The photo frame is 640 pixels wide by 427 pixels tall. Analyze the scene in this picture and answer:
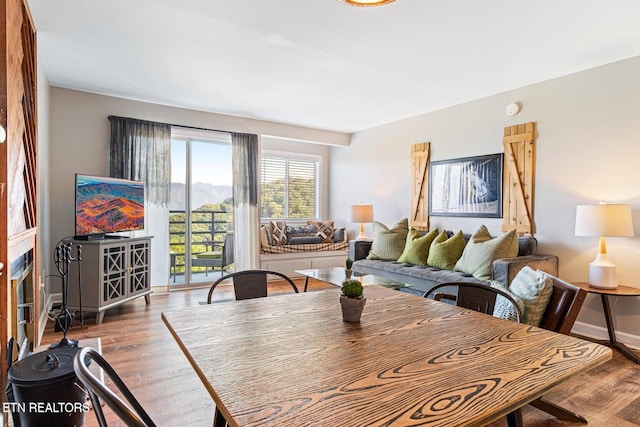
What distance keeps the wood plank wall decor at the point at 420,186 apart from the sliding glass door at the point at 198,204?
2.74 meters

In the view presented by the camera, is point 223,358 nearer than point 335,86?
Yes

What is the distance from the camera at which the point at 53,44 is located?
10.3ft

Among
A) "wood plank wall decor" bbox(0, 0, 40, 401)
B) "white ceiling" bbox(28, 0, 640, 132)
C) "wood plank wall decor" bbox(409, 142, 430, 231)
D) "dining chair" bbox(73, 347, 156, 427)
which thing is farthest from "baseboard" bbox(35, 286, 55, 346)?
"wood plank wall decor" bbox(409, 142, 430, 231)

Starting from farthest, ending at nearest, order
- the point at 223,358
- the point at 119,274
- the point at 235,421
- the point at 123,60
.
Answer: the point at 119,274, the point at 123,60, the point at 223,358, the point at 235,421

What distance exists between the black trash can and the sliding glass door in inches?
131

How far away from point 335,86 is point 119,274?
312cm

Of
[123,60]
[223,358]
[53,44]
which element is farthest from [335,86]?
[223,358]

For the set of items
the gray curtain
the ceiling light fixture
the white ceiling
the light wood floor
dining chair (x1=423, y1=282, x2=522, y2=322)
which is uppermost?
the white ceiling

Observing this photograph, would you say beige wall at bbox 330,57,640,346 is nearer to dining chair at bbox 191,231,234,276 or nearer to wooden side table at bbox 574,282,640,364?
wooden side table at bbox 574,282,640,364

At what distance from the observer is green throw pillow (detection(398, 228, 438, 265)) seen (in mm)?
4500

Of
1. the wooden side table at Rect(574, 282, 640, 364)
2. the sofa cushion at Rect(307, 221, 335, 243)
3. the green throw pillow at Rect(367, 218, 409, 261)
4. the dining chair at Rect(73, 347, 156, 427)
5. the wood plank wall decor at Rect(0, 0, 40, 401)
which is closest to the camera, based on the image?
the dining chair at Rect(73, 347, 156, 427)

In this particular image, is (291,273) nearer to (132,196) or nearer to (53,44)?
(132,196)

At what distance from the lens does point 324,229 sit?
261 inches

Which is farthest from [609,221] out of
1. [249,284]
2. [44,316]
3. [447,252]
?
[44,316]
